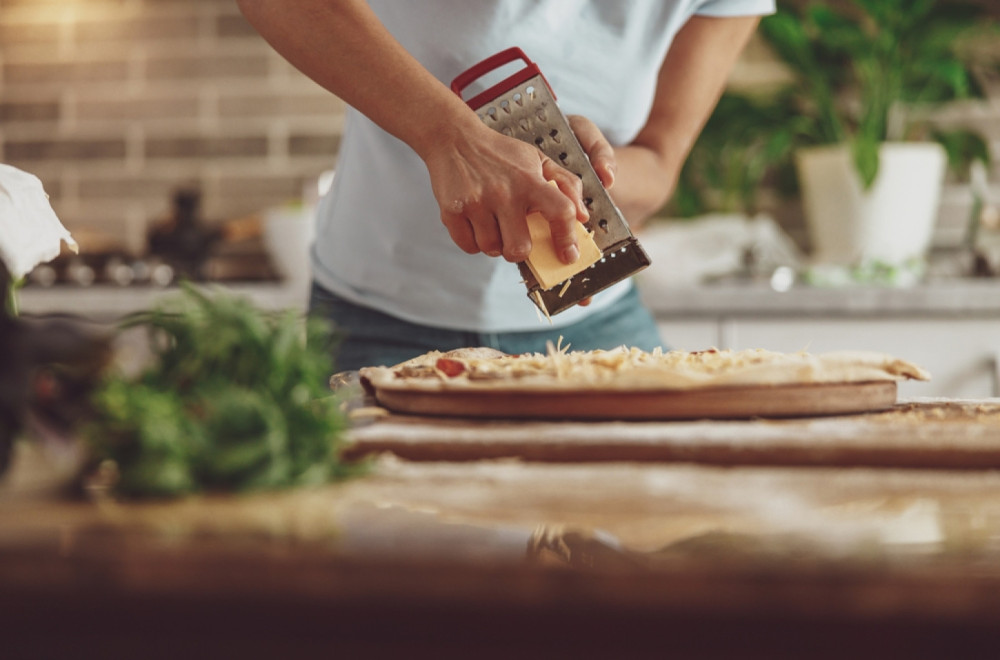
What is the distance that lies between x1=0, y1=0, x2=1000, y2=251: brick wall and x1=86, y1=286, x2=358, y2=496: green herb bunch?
2.05 metres

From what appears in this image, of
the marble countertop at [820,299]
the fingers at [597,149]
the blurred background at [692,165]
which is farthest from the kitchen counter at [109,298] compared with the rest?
the fingers at [597,149]

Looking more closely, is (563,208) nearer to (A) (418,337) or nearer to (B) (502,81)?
(B) (502,81)

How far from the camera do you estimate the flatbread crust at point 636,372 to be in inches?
26.6

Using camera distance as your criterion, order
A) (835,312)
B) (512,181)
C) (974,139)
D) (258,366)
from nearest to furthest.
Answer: (258,366), (512,181), (835,312), (974,139)

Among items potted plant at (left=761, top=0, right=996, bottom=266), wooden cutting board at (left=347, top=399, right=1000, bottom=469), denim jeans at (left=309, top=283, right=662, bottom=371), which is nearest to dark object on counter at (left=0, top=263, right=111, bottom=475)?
wooden cutting board at (left=347, top=399, right=1000, bottom=469)

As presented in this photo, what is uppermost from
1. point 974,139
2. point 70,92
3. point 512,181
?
point 70,92

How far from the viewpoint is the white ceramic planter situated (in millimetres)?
2047

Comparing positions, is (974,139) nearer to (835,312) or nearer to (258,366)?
(835,312)

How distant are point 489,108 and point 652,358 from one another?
255 millimetres

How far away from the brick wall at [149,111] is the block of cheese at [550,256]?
1798mm

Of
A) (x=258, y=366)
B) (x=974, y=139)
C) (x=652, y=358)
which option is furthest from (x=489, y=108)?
(x=974, y=139)

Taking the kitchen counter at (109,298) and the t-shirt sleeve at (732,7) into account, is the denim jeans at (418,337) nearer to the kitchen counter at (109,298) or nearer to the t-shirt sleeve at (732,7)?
the t-shirt sleeve at (732,7)

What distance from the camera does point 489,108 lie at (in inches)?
33.3

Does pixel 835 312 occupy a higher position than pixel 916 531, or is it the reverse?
pixel 835 312
